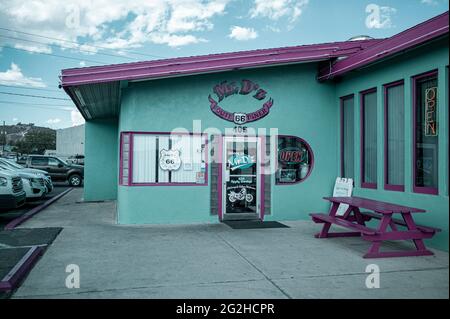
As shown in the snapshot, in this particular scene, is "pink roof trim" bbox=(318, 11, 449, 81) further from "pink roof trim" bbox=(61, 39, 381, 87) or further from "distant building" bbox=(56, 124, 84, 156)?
"distant building" bbox=(56, 124, 84, 156)

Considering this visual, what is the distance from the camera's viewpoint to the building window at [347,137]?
412 inches

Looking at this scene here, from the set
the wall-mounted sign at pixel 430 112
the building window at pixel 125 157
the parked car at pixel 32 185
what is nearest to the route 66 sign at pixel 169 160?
the building window at pixel 125 157

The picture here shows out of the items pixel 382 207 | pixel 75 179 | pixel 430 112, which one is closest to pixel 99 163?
pixel 75 179

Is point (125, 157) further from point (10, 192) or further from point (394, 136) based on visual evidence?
point (394, 136)

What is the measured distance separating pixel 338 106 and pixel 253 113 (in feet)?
7.47

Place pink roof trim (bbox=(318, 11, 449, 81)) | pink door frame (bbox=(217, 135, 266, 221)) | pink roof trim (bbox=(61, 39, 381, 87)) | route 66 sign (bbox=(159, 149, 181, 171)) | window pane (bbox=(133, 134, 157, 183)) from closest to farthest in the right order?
pink roof trim (bbox=(318, 11, 449, 81)) → pink roof trim (bbox=(61, 39, 381, 87)) → window pane (bbox=(133, 134, 157, 183)) → route 66 sign (bbox=(159, 149, 181, 171)) → pink door frame (bbox=(217, 135, 266, 221))

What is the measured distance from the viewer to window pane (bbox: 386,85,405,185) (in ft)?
28.2

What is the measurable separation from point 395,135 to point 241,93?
375 cm

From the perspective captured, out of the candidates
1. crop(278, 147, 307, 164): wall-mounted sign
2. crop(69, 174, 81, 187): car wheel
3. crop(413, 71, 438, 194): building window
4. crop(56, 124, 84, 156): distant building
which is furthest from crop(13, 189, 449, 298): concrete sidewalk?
crop(56, 124, 84, 156): distant building

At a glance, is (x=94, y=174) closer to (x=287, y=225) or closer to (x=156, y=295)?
(x=287, y=225)

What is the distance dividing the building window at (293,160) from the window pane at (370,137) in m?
1.49

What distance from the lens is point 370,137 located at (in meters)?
9.73

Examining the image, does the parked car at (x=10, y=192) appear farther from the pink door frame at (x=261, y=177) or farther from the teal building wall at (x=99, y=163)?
the pink door frame at (x=261, y=177)

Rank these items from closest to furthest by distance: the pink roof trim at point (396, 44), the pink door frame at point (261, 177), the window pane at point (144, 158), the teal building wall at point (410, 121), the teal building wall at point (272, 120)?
the pink roof trim at point (396, 44), the teal building wall at point (410, 121), the teal building wall at point (272, 120), the window pane at point (144, 158), the pink door frame at point (261, 177)
